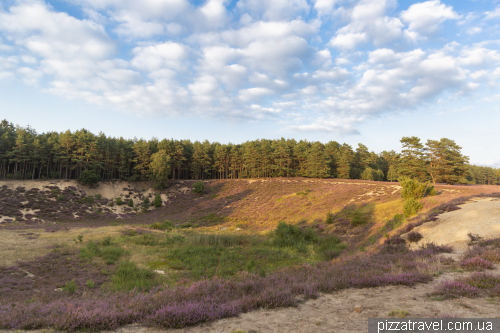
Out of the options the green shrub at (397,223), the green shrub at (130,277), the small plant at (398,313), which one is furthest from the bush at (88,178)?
the small plant at (398,313)

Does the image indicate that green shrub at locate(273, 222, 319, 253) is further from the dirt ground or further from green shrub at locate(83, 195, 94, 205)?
green shrub at locate(83, 195, 94, 205)

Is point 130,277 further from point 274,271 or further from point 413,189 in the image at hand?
point 413,189

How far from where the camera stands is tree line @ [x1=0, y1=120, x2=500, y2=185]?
48062 millimetres

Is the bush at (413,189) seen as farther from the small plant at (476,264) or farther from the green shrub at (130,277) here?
the green shrub at (130,277)

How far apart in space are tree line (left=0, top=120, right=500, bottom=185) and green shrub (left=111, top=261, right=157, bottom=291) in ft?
158

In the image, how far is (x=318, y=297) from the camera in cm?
665

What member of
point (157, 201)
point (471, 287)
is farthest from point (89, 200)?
point (471, 287)

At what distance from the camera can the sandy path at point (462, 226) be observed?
1244cm

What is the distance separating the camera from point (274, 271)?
11258mm

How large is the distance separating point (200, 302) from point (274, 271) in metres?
6.07

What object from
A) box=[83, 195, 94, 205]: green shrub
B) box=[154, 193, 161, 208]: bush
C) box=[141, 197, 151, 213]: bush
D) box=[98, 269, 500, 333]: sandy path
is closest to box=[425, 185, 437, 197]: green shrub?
box=[98, 269, 500, 333]: sandy path

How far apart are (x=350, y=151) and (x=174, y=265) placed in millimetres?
76068

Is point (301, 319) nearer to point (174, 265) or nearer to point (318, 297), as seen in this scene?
point (318, 297)

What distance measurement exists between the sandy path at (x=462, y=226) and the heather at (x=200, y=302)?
586 cm
